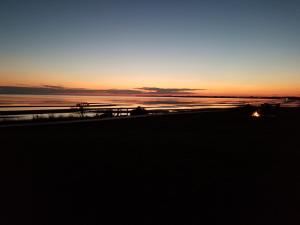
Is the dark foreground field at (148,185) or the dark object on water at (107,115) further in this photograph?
the dark object on water at (107,115)

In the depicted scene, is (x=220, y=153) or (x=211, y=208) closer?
(x=211, y=208)

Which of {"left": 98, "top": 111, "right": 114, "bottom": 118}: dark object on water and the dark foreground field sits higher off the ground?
the dark foreground field

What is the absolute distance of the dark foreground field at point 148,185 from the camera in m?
4.39

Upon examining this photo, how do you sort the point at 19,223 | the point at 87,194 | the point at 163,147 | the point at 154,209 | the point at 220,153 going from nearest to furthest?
the point at 19,223
the point at 154,209
the point at 87,194
the point at 220,153
the point at 163,147

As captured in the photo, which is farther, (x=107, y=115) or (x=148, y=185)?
(x=107, y=115)

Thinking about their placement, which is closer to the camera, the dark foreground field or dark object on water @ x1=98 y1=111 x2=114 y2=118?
the dark foreground field

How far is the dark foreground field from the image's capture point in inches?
173

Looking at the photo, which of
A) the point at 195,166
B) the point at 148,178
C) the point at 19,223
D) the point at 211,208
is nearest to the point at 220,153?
the point at 195,166

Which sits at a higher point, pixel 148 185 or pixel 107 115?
pixel 148 185

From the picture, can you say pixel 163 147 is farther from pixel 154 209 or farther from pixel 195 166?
pixel 154 209

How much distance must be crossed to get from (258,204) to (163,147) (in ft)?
16.8

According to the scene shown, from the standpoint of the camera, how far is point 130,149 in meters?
9.23

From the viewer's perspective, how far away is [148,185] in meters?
5.64

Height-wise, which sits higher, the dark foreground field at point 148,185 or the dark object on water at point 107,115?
the dark foreground field at point 148,185
